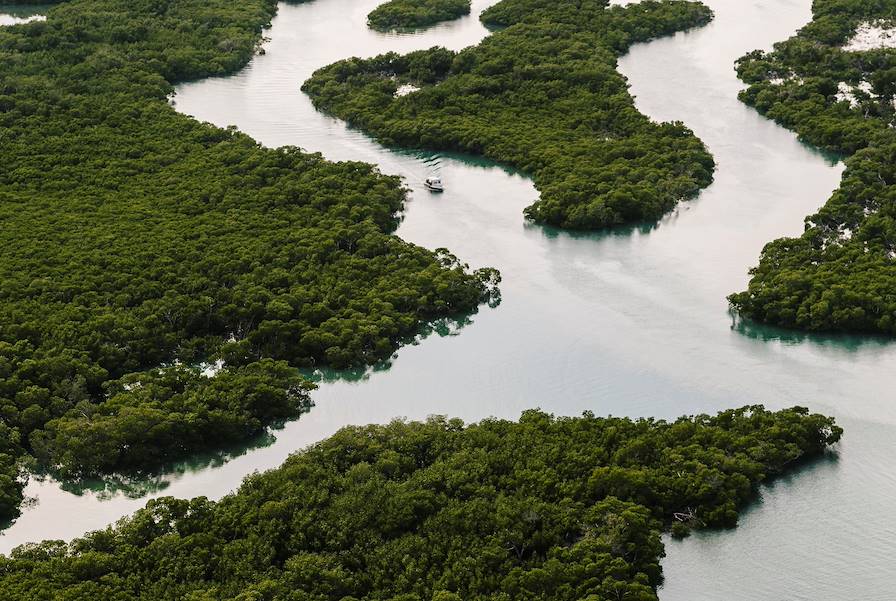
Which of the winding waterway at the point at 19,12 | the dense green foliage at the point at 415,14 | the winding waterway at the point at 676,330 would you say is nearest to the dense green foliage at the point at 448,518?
the winding waterway at the point at 676,330

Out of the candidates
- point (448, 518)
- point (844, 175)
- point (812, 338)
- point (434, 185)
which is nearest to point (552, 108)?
point (434, 185)

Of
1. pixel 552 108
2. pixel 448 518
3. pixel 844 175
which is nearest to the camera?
pixel 448 518

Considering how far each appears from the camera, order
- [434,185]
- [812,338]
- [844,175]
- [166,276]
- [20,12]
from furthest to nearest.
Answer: [20,12], [434,185], [844,175], [166,276], [812,338]

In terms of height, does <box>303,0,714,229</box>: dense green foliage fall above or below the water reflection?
above

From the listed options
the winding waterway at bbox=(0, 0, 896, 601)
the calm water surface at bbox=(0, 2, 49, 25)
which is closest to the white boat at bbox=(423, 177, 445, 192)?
the winding waterway at bbox=(0, 0, 896, 601)

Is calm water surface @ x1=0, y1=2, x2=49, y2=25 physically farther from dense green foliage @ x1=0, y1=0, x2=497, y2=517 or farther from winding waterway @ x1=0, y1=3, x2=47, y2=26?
dense green foliage @ x1=0, y1=0, x2=497, y2=517

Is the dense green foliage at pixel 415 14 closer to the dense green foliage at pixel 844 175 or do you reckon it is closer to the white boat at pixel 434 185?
the dense green foliage at pixel 844 175

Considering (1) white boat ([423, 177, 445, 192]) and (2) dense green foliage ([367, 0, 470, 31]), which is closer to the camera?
(1) white boat ([423, 177, 445, 192])

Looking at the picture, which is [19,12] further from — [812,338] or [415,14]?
[812,338]

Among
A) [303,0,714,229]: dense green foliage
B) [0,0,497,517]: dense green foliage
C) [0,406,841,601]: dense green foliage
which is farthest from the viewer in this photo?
[303,0,714,229]: dense green foliage
